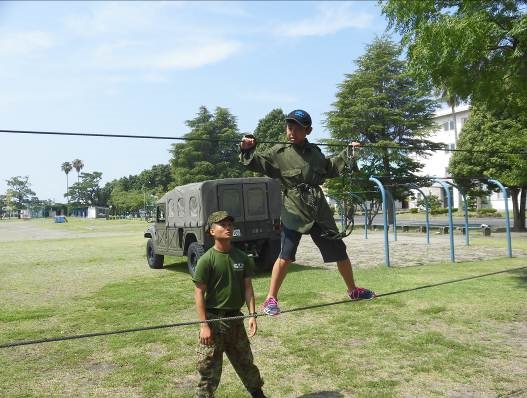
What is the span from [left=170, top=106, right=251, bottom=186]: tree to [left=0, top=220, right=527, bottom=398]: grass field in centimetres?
4809

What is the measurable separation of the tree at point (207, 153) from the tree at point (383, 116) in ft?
86.4

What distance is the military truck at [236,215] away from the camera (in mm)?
11789

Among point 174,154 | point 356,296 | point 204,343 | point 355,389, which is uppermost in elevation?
point 174,154

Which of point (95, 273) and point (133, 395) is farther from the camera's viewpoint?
point (95, 273)

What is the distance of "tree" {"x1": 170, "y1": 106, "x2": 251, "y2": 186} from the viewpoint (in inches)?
2324

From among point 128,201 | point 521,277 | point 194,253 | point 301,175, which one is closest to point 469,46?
point 521,277

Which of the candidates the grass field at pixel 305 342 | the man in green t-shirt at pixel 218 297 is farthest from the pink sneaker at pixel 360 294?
the grass field at pixel 305 342

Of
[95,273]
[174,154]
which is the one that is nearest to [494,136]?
[95,273]

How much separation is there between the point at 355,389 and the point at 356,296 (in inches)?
46.9

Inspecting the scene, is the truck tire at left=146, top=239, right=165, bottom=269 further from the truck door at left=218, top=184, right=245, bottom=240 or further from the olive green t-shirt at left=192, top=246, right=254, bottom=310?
the olive green t-shirt at left=192, top=246, right=254, bottom=310

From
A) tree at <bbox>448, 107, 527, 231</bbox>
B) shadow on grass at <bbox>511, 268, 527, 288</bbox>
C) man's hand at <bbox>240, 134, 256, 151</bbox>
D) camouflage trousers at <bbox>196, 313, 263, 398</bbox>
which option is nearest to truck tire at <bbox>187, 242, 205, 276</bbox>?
shadow on grass at <bbox>511, 268, 527, 288</bbox>

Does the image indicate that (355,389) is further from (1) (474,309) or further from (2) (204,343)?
(1) (474,309)

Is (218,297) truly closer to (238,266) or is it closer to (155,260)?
(238,266)

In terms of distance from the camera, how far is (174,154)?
62062 millimetres
